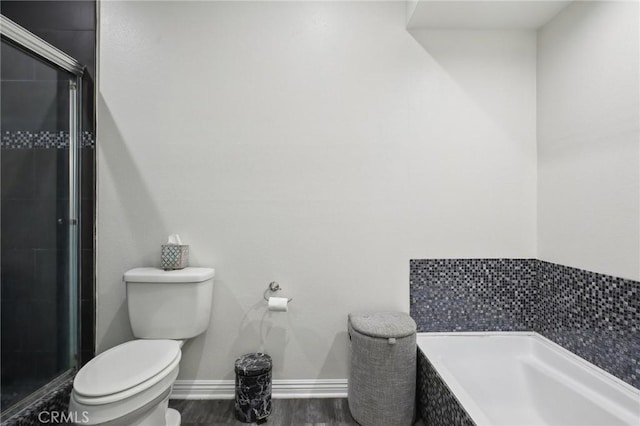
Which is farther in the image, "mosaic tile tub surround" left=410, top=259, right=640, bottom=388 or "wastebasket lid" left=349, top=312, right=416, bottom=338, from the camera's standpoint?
"mosaic tile tub surround" left=410, top=259, right=640, bottom=388

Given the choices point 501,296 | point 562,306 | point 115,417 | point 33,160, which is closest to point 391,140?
point 501,296

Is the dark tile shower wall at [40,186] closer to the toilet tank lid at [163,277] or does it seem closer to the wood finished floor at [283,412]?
the toilet tank lid at [163,277]

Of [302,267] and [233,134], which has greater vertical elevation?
[233,134]

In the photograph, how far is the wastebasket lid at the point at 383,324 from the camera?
157 centimetres

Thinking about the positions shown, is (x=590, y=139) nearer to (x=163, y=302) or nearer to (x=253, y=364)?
(x=253, y=364)

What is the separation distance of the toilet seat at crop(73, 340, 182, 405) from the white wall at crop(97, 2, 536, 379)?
0.41 metres

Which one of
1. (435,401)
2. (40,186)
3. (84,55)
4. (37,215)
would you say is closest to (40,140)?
(40,186)

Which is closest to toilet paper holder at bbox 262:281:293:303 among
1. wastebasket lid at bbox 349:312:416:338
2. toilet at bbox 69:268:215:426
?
toilet at bbox 69:268:215:426

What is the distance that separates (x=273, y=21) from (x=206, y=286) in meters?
1.56

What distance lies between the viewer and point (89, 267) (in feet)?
6.18

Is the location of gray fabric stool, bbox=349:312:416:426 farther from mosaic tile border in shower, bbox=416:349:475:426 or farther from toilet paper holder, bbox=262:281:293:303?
toilet paper holder, bbox=262:281:293:303

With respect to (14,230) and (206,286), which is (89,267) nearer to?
(14,230)

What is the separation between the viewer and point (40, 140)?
1.73 meters

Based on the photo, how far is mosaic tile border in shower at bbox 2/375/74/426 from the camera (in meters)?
1.46
